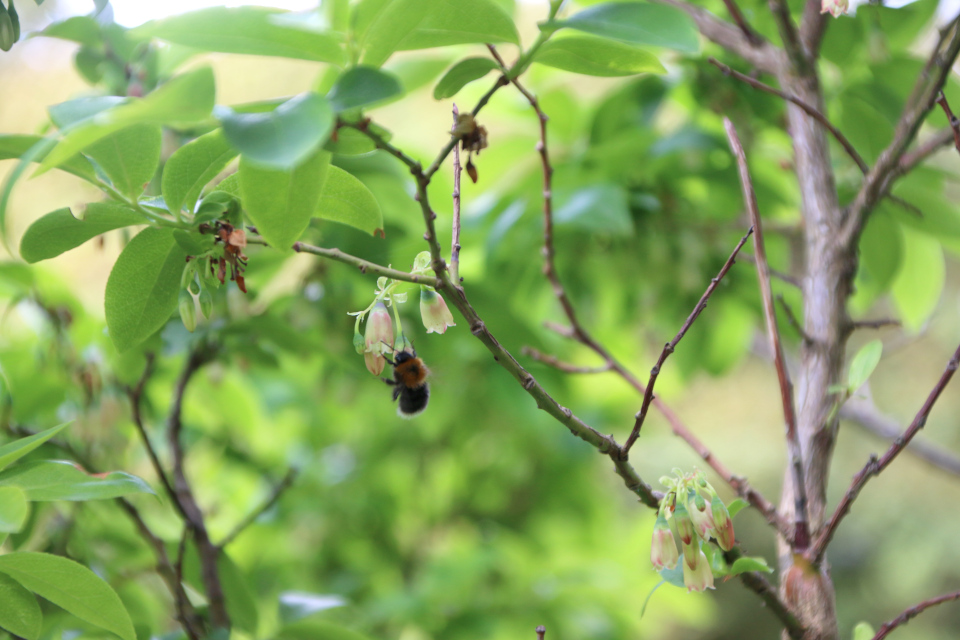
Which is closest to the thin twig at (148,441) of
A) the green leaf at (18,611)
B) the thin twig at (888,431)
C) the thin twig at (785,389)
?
the green leaf at (18,611)

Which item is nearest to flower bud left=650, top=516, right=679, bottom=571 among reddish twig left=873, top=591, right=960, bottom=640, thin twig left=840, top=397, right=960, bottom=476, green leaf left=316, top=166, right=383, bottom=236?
reddish twig left=873, top=591, right=960, bottom=640

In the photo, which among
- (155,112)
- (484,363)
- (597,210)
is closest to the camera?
(155,112)

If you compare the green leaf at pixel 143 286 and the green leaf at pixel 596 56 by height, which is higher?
the green leaf at pixel 596 56

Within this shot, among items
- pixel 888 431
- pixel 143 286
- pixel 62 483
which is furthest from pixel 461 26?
pixel 888 431

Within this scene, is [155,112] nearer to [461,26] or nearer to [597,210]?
[461,26]

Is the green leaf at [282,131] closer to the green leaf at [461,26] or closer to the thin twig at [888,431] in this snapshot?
the green leaf at [461,26]

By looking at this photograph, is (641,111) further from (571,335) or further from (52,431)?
(52,431)

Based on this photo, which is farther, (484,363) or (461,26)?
(484,363)
